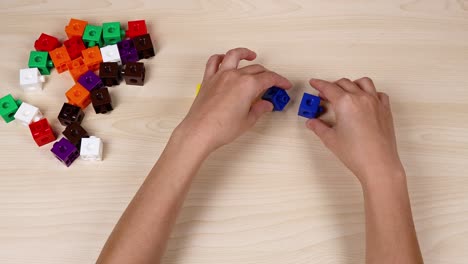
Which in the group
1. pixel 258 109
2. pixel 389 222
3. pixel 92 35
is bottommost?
pixel 389 222

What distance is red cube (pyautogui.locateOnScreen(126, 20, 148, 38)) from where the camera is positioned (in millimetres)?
908

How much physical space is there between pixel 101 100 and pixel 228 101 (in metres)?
0.24

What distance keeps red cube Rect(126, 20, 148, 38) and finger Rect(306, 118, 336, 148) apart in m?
0.38

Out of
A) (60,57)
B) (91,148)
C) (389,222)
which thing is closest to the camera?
(389,222)

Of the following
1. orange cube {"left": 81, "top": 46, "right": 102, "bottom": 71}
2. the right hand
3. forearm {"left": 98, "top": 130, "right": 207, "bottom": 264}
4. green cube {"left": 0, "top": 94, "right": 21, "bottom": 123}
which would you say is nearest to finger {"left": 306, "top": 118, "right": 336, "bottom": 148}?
the right hand

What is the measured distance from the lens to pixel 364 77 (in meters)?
0.82

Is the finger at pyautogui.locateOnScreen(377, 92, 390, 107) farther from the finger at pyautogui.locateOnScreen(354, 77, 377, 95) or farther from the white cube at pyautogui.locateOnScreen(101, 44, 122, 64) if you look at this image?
the white cube at pyautogui.locateOnScreen(101, 44, 122, 64)

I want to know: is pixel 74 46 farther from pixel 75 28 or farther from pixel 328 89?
pixel 328 89

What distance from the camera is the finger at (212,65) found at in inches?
32.3

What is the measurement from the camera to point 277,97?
32.2 inches

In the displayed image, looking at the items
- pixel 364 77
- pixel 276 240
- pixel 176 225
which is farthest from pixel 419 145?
pixel 176 225

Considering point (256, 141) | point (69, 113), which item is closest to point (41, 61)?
point (69, 113)

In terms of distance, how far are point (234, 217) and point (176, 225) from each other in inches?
3.7

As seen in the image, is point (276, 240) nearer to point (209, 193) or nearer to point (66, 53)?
point (209, 193)
